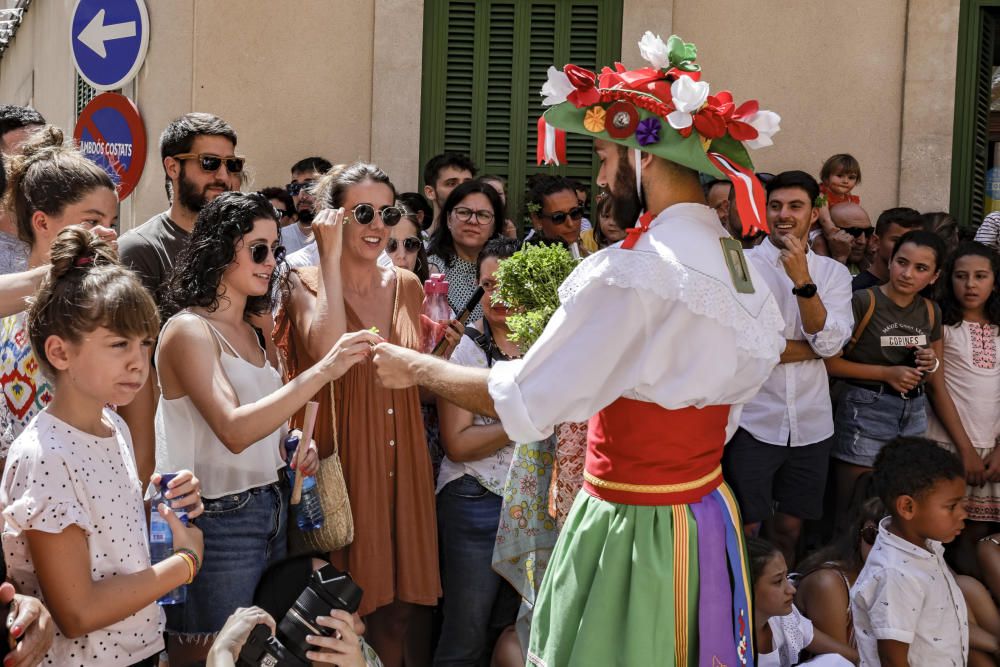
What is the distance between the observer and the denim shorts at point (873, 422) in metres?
6.36

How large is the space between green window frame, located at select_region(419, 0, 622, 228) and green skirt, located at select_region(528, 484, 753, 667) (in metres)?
4.98

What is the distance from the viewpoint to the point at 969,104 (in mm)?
8195

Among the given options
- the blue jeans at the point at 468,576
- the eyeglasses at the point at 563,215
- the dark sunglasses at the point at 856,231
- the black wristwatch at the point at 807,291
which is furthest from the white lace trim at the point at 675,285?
the dark sunglasses at the point at 856,231

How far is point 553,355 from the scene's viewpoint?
3.33 meters

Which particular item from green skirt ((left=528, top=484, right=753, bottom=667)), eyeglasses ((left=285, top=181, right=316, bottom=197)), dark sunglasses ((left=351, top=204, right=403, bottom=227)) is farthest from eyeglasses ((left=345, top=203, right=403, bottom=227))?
eyeglasses ((left=285, top=181, right=316, bottom=197))

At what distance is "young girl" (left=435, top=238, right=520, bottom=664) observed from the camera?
16.7 ft

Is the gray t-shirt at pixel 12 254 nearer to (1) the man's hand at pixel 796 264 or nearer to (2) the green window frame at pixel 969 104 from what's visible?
(1) the man's hand at pixel 796 264

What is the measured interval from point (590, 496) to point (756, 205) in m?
0.98

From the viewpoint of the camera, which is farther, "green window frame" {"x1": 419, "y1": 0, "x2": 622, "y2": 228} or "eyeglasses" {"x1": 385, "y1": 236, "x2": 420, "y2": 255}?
"green window frame" {"x1": 419, "y1": 0, "x2": 622, "y2": 228}

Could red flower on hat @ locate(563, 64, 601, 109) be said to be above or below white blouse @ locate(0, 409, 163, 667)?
above

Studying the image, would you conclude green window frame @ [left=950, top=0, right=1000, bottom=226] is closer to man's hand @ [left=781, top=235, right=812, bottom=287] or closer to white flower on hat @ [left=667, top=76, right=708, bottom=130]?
man's hand @ [left=781, top=235, right=812, bottom=287]

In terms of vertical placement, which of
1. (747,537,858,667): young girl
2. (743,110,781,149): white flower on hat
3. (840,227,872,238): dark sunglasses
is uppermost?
(743,110,781,149): white flower on hat

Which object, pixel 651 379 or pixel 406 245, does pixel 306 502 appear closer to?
pixel 651 379

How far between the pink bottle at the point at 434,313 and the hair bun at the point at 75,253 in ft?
6.03
